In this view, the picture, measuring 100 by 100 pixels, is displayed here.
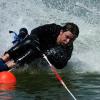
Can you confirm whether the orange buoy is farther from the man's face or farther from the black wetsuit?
the man's face

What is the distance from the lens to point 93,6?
57.5 feet

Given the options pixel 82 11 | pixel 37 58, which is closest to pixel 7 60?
pixel 37 58

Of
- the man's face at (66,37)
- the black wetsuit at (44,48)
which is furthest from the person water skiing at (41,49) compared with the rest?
the man's face at (66,37)

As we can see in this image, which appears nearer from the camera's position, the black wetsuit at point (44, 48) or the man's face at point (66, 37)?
the man's face at point (66, 37)

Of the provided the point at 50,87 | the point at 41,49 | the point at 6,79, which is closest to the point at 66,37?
the point at 41,49

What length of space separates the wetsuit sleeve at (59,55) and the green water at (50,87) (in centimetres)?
30

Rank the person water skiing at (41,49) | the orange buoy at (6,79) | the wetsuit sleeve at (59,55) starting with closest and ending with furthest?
the orange buoy at (6,79) < the person water skiing at (41,49) < the wetsuit sleeve at (59,55)

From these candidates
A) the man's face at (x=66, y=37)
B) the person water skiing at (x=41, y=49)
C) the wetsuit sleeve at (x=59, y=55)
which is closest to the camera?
the man's face at (x=66, y=37)

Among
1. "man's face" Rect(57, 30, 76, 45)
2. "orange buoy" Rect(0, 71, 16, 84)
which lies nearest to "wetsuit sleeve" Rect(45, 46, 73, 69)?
"man's face" Rect(57, 30, 76, 45)

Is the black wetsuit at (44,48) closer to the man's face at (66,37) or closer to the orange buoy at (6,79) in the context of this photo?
the man's face at (66,37)

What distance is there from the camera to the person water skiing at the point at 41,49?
9859mm

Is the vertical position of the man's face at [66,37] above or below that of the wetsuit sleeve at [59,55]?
above

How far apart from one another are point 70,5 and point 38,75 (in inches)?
280

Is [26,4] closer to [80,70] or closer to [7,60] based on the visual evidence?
[80,70]
